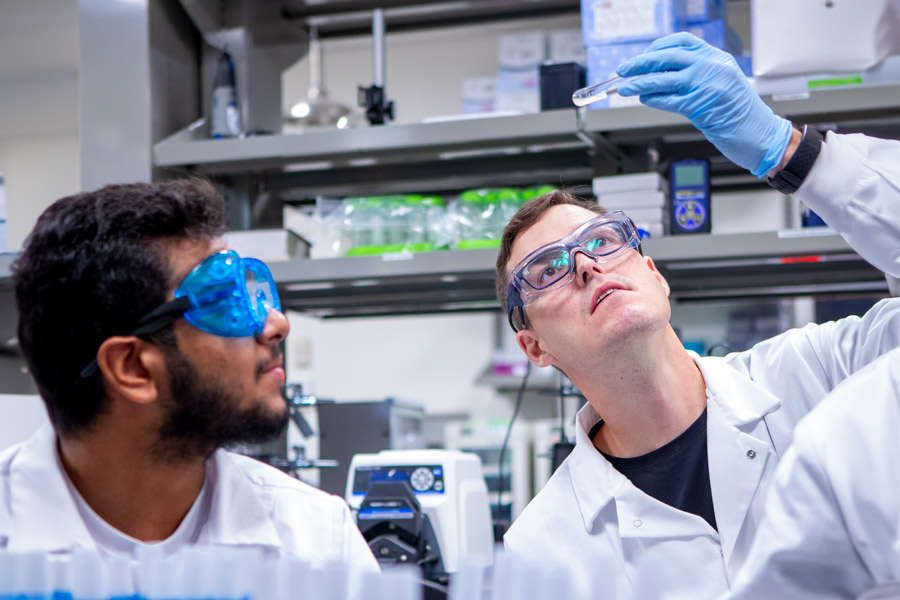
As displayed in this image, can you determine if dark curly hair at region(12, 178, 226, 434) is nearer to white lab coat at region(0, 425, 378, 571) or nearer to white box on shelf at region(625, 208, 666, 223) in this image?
white lab coat at region(0, 425, 378, 571)

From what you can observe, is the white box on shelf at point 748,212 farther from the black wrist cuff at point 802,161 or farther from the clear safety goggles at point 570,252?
the black wrist cuff at point 802,161

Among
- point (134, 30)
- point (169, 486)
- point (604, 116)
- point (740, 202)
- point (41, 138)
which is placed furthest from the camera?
point (740, 202)

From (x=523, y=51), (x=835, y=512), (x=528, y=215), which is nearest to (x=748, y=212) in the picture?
(x=523, y=51)

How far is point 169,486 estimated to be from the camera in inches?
57.5

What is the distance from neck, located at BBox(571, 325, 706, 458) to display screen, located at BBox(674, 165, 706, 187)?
83cm

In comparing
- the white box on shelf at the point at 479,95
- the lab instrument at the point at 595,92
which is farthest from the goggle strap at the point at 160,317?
the white box on shelf at the point at 479,95

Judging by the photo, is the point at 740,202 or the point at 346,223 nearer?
the point at 346,223

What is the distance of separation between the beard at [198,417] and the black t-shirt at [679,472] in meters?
0.72

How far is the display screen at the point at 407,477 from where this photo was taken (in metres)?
2.31

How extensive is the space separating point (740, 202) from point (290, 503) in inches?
209

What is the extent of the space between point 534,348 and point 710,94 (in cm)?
64

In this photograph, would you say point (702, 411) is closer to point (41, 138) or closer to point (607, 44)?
point (607, 44)

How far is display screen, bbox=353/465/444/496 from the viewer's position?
7.59ft

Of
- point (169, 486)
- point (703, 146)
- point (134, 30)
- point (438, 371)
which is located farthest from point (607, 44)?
point (438, 371)
